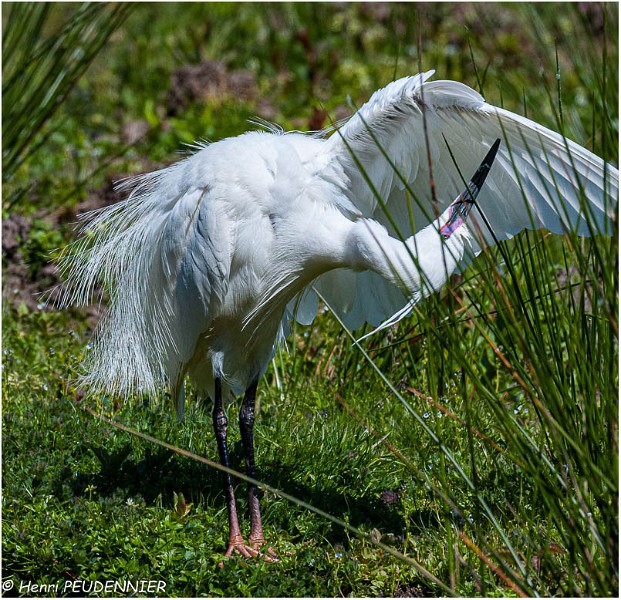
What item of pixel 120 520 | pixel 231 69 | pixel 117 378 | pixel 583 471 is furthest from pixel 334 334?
pixel 231 69

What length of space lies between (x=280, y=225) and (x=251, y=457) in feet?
3.16

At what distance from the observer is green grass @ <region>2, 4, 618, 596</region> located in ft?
8.07

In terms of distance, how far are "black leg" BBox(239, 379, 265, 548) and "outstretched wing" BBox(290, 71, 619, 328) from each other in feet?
3.08

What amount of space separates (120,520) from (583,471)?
1662mm

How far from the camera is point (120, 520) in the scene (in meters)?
3.25

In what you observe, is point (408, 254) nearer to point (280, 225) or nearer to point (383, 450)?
point (280, 225)

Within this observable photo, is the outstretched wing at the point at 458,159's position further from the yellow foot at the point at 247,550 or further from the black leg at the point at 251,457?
the yellow foot at the point at 247,550

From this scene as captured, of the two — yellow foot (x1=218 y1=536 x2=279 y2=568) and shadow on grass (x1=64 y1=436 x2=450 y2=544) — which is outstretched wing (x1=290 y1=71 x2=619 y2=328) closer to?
shadow on grass (x1=64 y1=436 x2=450 y2=544)

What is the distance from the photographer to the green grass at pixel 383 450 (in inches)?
96.8

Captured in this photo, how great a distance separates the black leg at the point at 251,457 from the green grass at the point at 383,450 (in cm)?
10

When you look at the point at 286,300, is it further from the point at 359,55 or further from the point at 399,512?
the point at 359,55

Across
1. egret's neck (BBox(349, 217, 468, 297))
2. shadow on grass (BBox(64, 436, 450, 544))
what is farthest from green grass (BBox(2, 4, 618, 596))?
egret's neck (BBox(349, 217, 468, 297))

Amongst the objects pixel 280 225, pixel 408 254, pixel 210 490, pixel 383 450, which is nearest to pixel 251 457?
pixel 210 490

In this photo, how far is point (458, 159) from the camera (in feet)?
11.4
